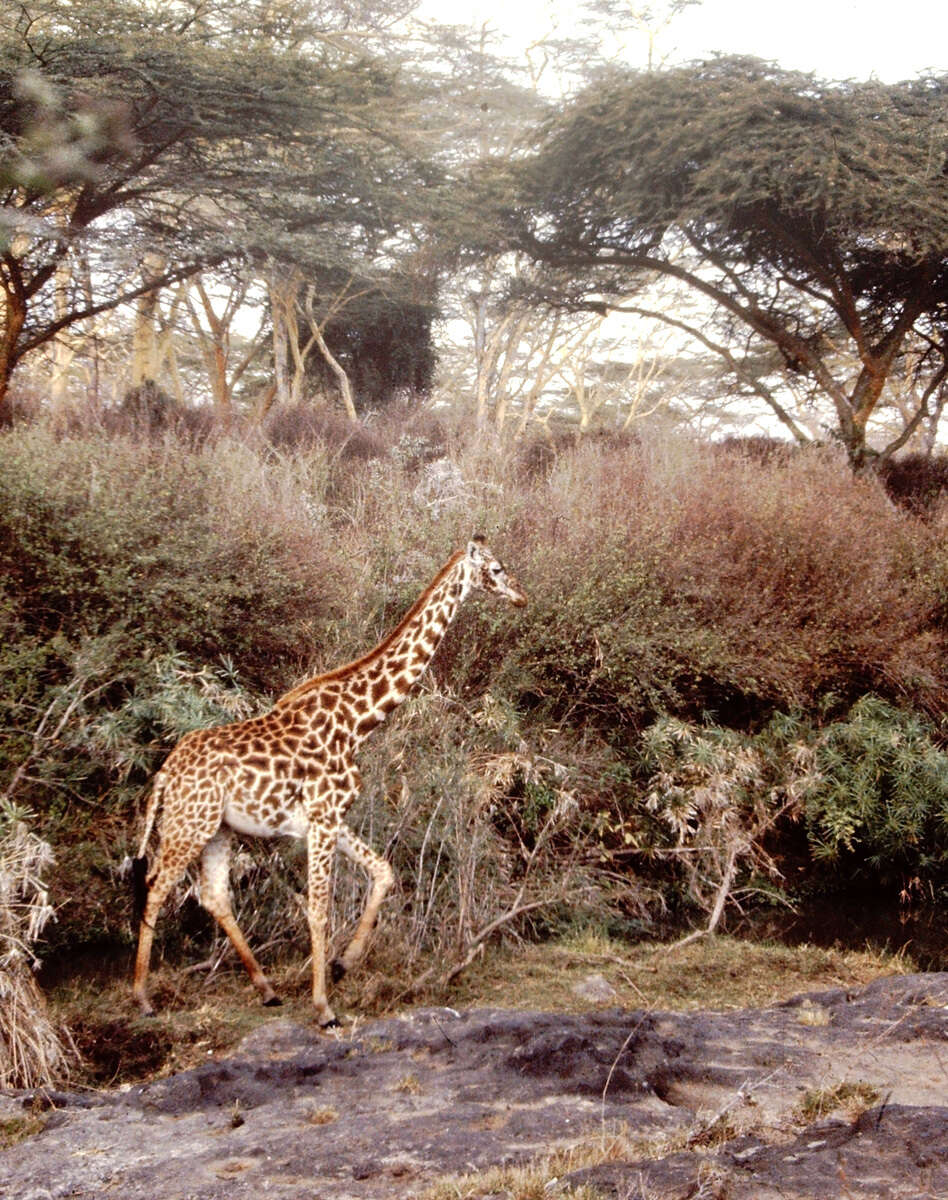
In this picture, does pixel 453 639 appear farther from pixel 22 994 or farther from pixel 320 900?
pixel 22 994

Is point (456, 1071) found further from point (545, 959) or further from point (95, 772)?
point (95, 772)

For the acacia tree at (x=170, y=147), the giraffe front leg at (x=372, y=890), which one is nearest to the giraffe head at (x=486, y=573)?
the giraffe front leg at (x=372, y=890)

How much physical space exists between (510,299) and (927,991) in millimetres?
16770

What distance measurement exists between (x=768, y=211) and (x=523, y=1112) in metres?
16.0

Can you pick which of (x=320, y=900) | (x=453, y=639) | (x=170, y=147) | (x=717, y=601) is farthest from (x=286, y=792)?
(x=170, y=147)

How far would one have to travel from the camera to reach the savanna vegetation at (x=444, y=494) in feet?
24.5

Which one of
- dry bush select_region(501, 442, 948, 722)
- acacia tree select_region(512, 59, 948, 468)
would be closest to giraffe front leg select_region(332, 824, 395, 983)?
dry bush select_region(501, 442, 948, 722)

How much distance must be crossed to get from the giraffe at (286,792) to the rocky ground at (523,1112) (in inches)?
21.5

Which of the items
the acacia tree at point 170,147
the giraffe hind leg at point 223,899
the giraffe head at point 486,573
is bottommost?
the giraffe hind leg at point 223,899

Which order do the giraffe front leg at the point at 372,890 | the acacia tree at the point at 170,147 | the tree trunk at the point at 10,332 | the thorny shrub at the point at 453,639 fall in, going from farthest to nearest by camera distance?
1. the tree trunk at the point at 10,332
2. the acacia tree at the point at 170,147
3. the thorny shrub at the point at 453,639
4. the giraffe front leg at the point at 372,890

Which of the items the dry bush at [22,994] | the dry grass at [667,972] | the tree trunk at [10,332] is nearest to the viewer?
the dry bush at [22,994]

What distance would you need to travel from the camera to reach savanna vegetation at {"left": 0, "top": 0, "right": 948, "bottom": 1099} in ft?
24.5

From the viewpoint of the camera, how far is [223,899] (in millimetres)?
5414

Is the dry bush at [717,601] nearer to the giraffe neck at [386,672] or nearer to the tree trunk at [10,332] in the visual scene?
the giraffe neck at [386,672]
